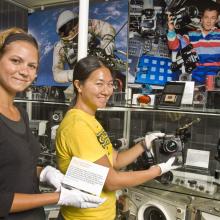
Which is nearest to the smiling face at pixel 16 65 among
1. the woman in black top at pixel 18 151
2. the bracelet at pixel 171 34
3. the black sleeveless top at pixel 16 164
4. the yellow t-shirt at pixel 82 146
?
the woman in black top at pixel 18 151

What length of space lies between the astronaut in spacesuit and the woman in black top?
1.75m

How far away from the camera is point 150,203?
192cm

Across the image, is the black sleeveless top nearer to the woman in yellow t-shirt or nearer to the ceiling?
the woman in yellow t-shirt

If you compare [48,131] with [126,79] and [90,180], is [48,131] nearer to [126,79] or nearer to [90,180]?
[126,79]

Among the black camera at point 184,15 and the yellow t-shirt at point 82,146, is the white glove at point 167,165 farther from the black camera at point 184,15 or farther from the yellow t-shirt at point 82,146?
the black camera at point 184,15

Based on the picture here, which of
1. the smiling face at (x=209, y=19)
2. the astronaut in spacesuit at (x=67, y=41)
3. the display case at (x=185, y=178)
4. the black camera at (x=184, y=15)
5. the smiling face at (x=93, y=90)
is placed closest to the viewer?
the smiling face at (x=93, y=90)

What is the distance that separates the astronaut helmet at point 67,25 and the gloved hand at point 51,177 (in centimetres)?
195

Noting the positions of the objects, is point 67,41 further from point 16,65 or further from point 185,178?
point 16,65

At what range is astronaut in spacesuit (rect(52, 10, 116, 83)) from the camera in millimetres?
2768

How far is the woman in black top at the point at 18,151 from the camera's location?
97cm

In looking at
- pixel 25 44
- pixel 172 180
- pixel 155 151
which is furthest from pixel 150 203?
pixel 25 44

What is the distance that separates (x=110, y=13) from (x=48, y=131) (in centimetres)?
126

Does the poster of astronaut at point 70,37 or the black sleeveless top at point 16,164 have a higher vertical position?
the poster of astronaut at point 70,37

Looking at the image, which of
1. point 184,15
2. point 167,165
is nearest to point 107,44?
point 184,15
